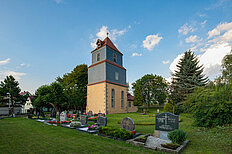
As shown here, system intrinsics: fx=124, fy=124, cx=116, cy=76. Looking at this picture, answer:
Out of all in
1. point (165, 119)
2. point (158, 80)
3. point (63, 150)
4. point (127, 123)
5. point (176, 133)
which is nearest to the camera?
point (63, 150)

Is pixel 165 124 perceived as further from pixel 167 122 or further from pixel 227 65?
pixel 227 65

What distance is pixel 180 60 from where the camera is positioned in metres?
26.6

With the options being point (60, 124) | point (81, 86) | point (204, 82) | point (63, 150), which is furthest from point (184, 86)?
point (81, 86)

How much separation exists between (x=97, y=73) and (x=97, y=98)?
5559 mm

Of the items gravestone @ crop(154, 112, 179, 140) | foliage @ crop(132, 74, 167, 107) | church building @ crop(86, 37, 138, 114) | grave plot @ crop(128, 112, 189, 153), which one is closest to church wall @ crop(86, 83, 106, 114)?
church building @ crop(86, 37, 138, 114)

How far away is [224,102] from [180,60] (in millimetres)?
19416

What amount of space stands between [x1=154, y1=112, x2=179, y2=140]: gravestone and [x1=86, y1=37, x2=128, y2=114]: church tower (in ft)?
60.1

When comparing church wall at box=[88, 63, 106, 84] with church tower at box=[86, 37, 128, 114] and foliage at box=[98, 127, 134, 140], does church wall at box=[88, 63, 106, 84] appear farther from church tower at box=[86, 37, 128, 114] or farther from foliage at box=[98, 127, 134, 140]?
foliage at box=[98, 127, 134, 140]

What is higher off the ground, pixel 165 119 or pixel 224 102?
pixel 224 102

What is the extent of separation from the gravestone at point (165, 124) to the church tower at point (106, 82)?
1833 centimetres

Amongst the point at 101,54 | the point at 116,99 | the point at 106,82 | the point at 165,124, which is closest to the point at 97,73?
the point at 106,82

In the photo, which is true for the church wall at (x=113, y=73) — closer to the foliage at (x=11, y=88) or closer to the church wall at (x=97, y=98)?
the church wall at (x=97, y=98)

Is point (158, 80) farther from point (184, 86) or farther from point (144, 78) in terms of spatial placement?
point (184, 86)

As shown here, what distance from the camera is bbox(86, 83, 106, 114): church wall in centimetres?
2575
